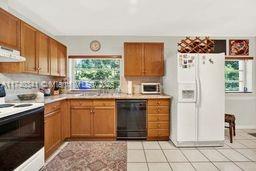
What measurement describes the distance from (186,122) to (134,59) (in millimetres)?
1793

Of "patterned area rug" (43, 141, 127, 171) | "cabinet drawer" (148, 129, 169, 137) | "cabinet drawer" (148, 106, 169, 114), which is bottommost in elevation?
"patterned area rug" (43, 141, 127, 171)

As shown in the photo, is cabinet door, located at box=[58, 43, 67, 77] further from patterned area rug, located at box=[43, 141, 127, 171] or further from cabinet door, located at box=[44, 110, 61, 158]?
patterned area rug, located at box=[43, 141, 127, 171]

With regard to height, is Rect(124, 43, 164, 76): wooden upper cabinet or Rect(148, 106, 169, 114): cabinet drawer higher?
Rect(124, 43, 164, 76): wooden upper cabinet

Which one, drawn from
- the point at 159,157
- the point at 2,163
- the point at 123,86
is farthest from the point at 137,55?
the point at 2,163

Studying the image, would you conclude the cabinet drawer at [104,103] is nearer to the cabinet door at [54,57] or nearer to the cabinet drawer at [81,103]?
the cabinet drawer at [81,103]

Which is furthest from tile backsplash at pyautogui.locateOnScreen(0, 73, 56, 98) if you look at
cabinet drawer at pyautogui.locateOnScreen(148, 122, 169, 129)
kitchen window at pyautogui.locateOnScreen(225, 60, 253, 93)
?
kitchen window at pyautogui.locateOnScreen(225, 60, 253, 93)

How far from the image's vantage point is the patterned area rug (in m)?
2.61

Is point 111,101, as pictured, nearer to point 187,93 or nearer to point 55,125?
point 55,125

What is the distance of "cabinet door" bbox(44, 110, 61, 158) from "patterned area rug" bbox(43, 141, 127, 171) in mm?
156

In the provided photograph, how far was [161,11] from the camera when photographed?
2977 millimetres

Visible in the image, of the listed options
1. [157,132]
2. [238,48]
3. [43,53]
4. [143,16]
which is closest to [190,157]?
[157,132]

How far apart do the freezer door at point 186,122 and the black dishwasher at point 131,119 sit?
0.74 meters

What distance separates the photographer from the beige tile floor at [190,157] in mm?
2614

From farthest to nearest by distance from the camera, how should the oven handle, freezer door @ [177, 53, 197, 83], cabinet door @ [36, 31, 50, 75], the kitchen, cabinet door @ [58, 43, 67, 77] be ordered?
cabinet door @ [58, 43, 67, 77] < freezer door @ [177, 53, 197, 83] < cabinet door @ [36, 31, 50, 75] < the kitchen < the oven handle
